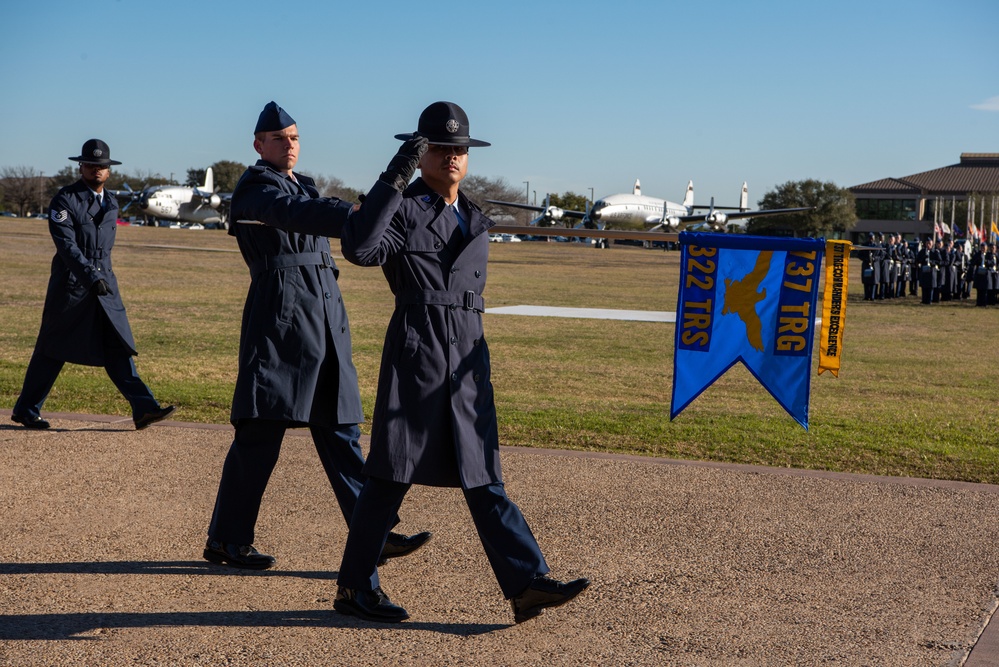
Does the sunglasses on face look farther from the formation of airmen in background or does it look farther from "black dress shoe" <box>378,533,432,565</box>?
the formation of airmen in background

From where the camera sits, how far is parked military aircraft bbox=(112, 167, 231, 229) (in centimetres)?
9831

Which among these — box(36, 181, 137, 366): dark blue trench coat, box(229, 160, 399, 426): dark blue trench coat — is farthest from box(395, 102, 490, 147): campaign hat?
box(36, 181, 137, 366): dark blue trench coat

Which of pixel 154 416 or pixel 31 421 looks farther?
pixel 31 421

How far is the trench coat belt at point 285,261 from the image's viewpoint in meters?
4.62

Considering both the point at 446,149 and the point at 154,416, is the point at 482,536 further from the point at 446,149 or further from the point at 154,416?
the point at 154,416

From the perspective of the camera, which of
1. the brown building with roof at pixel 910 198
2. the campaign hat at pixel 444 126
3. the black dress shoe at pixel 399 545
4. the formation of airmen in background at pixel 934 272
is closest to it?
the campaign hat at pixel 444 126

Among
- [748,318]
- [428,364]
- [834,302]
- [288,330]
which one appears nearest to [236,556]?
[288,330]

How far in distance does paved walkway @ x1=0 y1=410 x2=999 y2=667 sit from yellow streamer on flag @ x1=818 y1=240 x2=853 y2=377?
2.55 ft

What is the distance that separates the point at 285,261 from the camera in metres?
4.62

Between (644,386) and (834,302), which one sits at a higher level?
(834,302)

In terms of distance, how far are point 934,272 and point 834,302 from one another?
79.7 feet

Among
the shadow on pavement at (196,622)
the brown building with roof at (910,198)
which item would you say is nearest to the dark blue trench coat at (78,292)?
the shadow on pavement at (196,622)

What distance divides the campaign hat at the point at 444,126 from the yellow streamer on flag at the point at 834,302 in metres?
2.34

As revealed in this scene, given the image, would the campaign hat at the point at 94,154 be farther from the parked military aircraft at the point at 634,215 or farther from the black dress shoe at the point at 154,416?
the parked military aircraft at the point at 634,215
